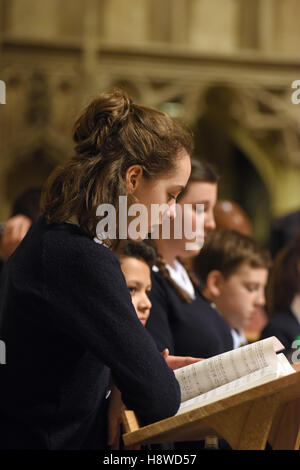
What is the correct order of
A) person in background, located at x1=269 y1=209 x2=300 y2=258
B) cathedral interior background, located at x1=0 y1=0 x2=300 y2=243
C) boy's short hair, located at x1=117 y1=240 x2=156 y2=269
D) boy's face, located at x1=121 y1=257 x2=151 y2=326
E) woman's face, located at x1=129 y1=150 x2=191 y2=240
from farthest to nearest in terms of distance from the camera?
cathedral interior background, located at x1=0 y1=0 x2=300 y2=243
person in background, located at x1=269 y1=209 x2=300 y2=258
boy's short hair, located at x1=117 y1=240 x2=156 y2=269
boy's face, located at x1=121 y1=257 x2=151 y2=326
woman's face, located at x1=129 y1=150 x2=191 y2=240

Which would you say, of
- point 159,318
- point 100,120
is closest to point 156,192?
point 100,120

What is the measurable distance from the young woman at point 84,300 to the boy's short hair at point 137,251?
45 centimetres

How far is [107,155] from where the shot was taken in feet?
4.91

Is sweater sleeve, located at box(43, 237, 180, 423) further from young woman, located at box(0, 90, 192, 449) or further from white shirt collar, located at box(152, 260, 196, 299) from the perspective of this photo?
white shirt collar, located at box(152, 260, 196, 299)

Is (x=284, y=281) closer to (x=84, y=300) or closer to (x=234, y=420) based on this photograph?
(x=234, y=420)

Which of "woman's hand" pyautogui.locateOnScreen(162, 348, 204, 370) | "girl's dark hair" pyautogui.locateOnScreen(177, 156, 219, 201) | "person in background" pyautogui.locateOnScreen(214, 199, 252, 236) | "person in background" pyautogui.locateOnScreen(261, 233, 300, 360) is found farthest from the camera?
"person in background" pyautogui.locateOnScreen(214, 199, 252, 236)

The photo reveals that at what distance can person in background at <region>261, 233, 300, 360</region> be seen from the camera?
8.71 feet

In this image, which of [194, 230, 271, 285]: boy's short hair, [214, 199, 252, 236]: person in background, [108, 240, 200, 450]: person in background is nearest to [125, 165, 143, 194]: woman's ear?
[108, 240, 200, 450]: person in background

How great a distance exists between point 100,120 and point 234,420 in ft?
2.22

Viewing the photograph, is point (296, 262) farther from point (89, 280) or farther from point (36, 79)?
point (36, 79)

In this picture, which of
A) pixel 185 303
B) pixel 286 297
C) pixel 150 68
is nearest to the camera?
pixel 185 303

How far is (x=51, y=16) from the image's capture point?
7371 mm

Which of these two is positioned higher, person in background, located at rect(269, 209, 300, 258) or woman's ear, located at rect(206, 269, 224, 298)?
woman's ear, located at rect(206, 269, 224, 298)

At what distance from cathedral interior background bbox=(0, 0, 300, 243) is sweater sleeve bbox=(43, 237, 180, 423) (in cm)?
572
